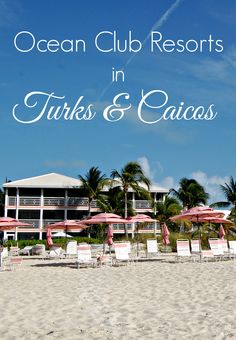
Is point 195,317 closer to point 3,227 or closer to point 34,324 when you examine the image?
point 34,324

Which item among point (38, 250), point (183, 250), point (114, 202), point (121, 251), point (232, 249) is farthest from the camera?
point (114, 202)

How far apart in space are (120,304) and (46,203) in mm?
39423

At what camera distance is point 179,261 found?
18781mm

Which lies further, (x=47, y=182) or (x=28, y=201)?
(x=47, y=182)

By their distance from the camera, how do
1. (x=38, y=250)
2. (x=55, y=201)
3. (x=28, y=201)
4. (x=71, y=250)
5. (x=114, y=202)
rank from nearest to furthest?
(x=71, y=250)
(x=38, y=250)
(x=114, y=202)
(x=28, y=201)
(x=55, y=201)

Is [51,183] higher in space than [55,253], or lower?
higher

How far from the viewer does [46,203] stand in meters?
48.2

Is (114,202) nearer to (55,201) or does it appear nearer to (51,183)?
(55,201)

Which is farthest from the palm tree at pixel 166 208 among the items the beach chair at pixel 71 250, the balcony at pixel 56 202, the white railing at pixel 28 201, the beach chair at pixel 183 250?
the beach chair at pixel 183 250

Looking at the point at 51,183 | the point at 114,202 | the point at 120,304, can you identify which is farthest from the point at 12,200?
the point at 120,304

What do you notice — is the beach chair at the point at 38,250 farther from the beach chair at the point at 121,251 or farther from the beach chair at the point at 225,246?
the beach chair at the point at 225,246

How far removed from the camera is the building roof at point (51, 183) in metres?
47.5

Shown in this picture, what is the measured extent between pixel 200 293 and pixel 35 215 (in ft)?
132

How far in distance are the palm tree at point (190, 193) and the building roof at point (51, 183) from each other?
8.09 feet
